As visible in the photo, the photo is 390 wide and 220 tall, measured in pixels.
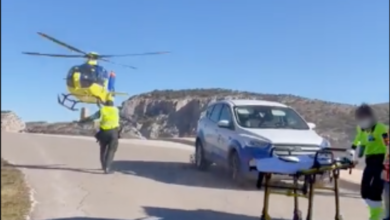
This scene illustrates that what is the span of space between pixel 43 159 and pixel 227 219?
8778mm

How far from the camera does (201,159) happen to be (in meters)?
13.8

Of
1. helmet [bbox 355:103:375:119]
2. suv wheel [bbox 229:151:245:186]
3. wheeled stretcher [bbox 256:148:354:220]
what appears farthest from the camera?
suv wheel [bbox 229:151:245:186]

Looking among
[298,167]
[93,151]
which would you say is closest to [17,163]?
[93,151]

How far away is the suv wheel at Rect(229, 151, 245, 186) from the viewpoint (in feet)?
36.6

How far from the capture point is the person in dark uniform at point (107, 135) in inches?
521

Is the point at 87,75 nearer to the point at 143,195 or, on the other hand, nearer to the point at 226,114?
the point at 226,114

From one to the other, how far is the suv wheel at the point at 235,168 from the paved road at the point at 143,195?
183mm

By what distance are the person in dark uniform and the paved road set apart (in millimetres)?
345

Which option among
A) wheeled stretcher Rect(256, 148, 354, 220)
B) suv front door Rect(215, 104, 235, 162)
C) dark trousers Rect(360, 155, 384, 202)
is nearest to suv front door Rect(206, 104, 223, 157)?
suv front door Rect(215, 104, 235, 162)

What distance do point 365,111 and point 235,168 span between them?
471 centimetres

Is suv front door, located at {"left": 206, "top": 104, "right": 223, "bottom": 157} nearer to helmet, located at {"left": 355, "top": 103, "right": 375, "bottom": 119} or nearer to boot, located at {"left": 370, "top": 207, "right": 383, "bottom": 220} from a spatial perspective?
boot, located at {"left": 370, "top": 207, "right": 383, "bottom": 220}

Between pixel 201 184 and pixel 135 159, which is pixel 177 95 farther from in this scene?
pixel 201 184

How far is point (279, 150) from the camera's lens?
1038 centimetres

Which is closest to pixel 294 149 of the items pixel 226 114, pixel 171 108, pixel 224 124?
pixel 224 124
